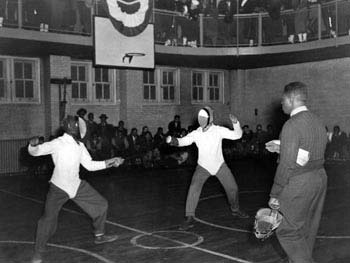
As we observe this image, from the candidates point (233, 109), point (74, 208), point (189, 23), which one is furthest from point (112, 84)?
point (74, 208)

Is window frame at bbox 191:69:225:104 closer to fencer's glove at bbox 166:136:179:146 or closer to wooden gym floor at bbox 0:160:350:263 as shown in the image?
wooden gym floor at bbox 0:160:350:263

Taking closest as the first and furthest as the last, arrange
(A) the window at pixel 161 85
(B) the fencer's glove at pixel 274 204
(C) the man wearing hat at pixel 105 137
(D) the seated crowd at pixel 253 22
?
(B) the fencer's glove at pixel 274 204 → (C) the man wearing hat at pixel 105 137 → (D) the seated crowd at pixel 253 22 → (A) the window at pixel 161 85

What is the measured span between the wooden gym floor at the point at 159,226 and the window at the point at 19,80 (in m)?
4.81

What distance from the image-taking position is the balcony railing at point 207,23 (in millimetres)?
16578

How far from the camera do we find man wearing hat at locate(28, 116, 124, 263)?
639 cm

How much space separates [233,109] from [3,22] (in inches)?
502

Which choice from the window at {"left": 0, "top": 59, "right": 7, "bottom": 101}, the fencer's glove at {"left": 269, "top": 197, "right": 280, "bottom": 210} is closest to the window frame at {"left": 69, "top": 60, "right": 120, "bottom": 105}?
the window at {"left": 0, "top": 59, "right": 7, "bottom": 101}

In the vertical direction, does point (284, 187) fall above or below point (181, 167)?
above

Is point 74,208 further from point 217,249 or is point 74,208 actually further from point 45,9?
point 45,9

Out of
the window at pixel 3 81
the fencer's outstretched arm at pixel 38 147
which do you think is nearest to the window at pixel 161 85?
the window at pixel 3 81

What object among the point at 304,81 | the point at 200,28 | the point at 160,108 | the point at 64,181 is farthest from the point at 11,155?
the point at 304,81

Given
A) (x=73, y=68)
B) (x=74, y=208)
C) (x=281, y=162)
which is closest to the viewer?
(x=281, y=162)

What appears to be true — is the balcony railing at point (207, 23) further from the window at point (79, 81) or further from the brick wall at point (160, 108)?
the brick wall at point (160, 108)

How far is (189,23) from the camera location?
20.5 m
